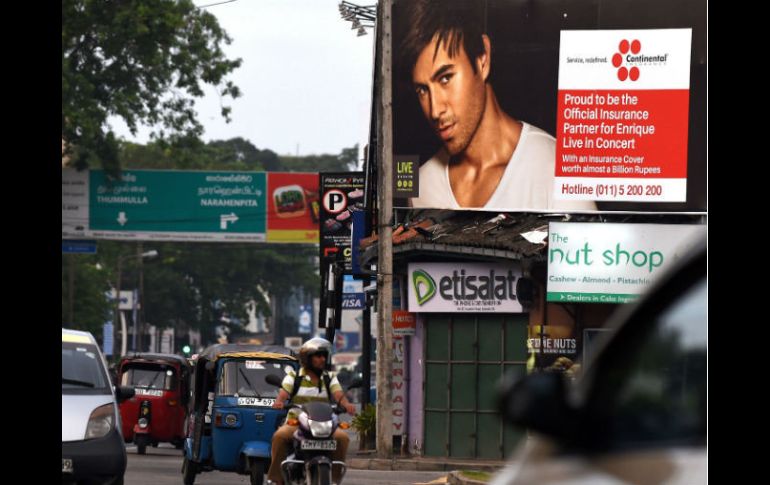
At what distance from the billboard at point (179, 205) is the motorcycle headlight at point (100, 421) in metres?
38.2

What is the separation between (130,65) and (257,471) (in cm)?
3550

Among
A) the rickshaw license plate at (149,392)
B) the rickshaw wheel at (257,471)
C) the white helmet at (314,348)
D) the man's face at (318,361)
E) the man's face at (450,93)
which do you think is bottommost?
the rickshaw license plate at (149,392)

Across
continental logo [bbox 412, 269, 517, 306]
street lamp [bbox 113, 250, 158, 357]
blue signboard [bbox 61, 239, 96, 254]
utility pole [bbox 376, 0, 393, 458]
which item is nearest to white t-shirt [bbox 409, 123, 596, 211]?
continental logo [bbox 412, 269, 517, 306]

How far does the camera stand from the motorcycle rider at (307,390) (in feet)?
37.4

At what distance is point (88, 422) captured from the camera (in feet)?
41.1

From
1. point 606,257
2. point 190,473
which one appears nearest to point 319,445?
point 190,473

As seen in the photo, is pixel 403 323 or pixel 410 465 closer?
pixel 410 465

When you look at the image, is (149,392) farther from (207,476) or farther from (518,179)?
(518,179)

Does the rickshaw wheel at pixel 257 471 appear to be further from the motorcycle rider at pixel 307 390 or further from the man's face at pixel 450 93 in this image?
the man's face at pixel 450 93

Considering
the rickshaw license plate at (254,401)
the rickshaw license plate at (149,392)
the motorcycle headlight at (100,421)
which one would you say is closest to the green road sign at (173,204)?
the rickshaw license plate at (149,392)

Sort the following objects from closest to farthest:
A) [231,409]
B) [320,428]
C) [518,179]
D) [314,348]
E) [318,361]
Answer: [320,428], [314,348], [318,361], [231,409], [518,179]
